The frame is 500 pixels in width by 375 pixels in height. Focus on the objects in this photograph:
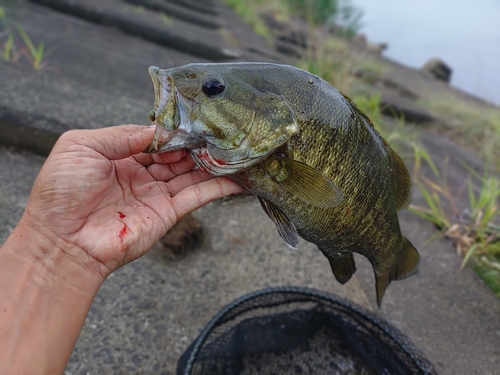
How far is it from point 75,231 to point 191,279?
1.20 meters

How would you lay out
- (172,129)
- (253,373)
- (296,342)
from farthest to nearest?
(296,342)
(253,373)
(172,129)

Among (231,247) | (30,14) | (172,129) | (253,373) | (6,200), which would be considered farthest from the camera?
(30,14)

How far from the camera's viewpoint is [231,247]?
2938mm

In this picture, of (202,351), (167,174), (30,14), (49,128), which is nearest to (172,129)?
(167,174)

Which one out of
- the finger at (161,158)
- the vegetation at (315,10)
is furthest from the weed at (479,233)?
the vegetation at (315,10)

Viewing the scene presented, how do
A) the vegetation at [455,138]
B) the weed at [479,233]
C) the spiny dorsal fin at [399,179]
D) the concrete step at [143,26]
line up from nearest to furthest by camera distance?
the spiny dorsal fin at [399,179] → the weed at [479,233] → the vegetation at [455,138] → the concrete step at [143,26]

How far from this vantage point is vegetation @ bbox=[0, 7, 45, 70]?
397 cm

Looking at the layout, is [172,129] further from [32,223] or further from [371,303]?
[371,303]

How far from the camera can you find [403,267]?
1869 millimetres

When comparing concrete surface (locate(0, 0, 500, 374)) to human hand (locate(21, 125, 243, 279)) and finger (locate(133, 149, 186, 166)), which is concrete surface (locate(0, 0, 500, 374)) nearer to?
human hand (locate(21, 125, 243, 279))

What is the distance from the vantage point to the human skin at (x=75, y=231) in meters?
1.36

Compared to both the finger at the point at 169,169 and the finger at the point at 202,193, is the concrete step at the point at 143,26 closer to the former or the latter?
the finger at the point at 169,169

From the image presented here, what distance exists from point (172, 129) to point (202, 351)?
1.22 meters

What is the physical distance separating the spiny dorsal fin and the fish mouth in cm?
95
